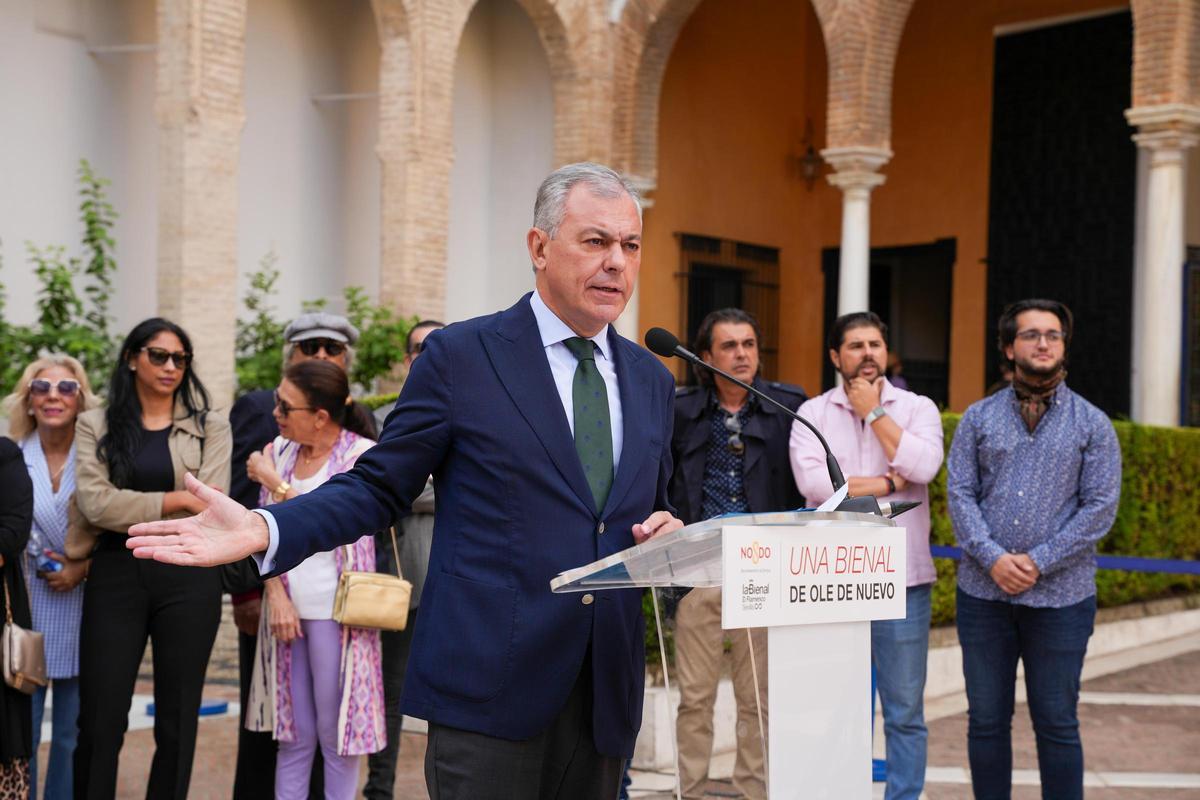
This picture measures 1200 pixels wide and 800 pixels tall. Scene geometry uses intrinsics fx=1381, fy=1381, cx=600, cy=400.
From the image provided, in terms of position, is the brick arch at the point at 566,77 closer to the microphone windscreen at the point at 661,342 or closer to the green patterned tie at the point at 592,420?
the microphone windscreen at the point at 661,342

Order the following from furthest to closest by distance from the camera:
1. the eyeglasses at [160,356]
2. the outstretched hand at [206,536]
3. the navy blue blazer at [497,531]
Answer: the eyeglasses at [160,356] → the navy blue blazer at [497,531] → the outstretched hand at [206,536]

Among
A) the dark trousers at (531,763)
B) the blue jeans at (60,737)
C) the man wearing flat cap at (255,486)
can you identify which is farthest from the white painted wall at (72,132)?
the dark trousers at (531,763)

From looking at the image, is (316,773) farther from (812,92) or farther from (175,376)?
(812,92)

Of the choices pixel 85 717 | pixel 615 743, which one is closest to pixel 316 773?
Answer: pixel 85 717

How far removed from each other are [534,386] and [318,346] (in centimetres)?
323

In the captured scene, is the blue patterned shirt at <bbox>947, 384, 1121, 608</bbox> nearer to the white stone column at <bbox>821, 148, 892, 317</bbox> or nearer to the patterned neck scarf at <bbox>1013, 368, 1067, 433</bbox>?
the patterned neck scarf at <bbox>1013, 368, 1067, 433</bbox>

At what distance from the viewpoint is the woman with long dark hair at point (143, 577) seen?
4.92 m

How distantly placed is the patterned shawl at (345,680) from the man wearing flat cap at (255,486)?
0.22 m

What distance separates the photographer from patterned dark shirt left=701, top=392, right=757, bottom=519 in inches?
213

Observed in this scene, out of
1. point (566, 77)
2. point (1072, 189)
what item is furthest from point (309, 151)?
point (1072, 189)

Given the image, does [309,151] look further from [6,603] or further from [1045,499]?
[1045,499]

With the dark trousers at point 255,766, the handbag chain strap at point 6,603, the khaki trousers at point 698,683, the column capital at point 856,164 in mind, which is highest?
the column capital at point 856,164

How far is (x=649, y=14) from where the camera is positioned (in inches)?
601

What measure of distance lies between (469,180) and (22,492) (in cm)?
1132
